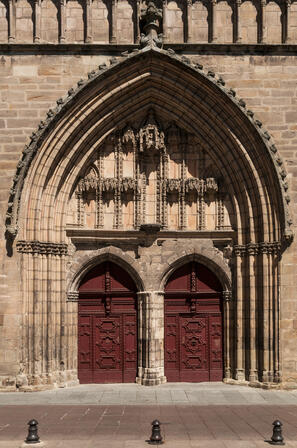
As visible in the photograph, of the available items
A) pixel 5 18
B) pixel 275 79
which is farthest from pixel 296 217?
pixel 5 18

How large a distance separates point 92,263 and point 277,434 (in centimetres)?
746

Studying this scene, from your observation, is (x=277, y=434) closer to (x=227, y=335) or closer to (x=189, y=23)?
(x=227, y=335)

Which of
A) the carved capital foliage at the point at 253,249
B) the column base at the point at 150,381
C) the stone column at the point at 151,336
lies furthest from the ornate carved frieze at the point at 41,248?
the carved capital foliage at the point at 253,249

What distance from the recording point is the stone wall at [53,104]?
14539mm

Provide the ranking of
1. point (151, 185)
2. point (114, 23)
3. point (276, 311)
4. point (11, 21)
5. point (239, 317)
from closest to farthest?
point (276, 311)
point (11, 21)
point (114, 23)
point (239, 317)
point (151, 185)

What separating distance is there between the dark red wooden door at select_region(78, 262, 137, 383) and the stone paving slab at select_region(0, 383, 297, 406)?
42 cm

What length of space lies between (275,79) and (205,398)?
759 cm

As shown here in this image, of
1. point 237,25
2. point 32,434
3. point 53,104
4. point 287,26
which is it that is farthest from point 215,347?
point 287,26

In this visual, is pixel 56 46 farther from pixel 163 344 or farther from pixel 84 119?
pixel 163 344

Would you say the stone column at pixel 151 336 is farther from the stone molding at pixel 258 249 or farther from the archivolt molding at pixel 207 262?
the stone molding at pixel 258 249

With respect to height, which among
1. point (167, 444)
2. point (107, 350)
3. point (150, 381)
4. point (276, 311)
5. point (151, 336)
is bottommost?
point (167, 444)

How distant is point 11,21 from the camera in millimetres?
14977

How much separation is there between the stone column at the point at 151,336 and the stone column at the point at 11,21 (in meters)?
6.89

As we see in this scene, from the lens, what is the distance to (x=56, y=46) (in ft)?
48.9
